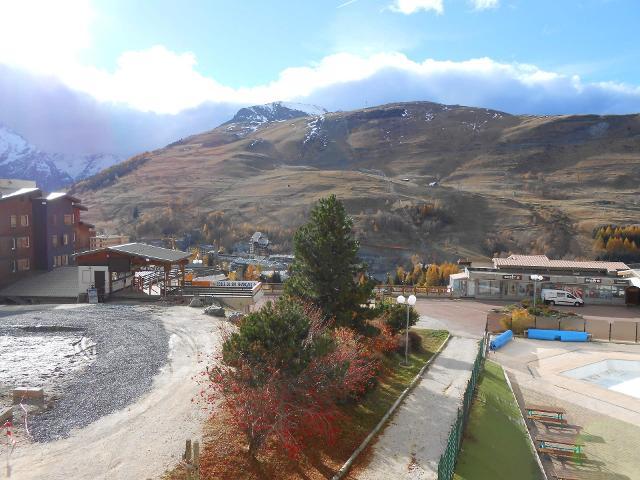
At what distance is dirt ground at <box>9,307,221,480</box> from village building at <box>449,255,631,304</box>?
91.2ft

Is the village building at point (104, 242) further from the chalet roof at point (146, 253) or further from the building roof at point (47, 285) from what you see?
the chalet roof at point (146, 253)

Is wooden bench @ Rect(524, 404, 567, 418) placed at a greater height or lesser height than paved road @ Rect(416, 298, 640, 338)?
lesser

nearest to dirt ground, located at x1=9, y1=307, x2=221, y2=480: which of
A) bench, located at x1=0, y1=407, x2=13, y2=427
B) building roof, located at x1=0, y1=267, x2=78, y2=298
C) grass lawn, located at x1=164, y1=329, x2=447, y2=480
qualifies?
grass lawn, located at x1=164, y1=329, x2=447, y2=480

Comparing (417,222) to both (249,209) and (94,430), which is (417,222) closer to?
(249,209)

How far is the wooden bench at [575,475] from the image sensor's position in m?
14.2

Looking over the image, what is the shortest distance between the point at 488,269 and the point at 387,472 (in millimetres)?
31857

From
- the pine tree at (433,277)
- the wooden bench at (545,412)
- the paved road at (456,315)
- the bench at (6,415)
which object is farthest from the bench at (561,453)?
the pine tree at (433,277)

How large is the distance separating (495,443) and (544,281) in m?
26.8

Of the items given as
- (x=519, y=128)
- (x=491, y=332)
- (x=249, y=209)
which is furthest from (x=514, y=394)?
(x=519, y=128)

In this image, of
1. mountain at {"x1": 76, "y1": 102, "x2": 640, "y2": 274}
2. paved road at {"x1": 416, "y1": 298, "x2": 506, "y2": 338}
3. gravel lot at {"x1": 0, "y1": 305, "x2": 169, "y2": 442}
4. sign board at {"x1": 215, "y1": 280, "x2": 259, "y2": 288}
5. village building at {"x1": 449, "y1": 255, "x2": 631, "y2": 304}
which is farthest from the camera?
mountain at {"x1": 76, "y1": 102, "x2": 640, "y2": 274}

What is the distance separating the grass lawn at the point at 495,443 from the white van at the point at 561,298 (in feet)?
64.3

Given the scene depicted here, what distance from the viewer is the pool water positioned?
73.0 feet

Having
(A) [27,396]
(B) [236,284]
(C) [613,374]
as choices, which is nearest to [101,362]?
(A) [27,396]

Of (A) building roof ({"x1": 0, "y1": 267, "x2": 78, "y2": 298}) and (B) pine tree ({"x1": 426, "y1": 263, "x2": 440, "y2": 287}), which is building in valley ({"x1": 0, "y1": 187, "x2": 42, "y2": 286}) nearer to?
(A) building roof ({"x1": 0, "y1": 267, "x2": 78, "y2": 298})
